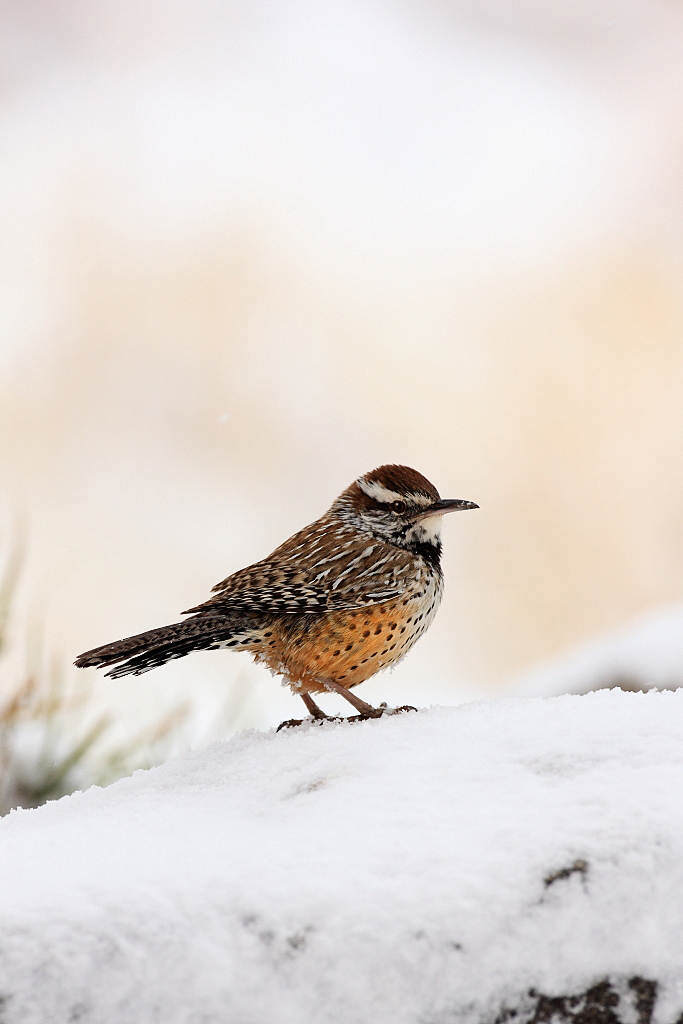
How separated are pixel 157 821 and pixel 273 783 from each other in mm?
271

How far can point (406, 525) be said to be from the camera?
3.26m

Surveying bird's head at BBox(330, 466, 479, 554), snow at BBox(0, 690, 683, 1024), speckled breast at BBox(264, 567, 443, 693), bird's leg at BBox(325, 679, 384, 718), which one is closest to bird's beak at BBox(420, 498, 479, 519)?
bird's head at BBox(330, 466, 479, 554)

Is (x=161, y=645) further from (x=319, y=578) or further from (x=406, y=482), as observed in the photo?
(x=406, y=482)

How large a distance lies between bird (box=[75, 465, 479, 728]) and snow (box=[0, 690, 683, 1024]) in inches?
29.9

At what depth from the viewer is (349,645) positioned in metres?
2.87

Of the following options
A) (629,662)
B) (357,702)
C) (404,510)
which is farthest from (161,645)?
(629,662)

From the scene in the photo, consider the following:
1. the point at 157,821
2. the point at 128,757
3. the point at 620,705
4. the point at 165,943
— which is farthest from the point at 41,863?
the point at 128,757

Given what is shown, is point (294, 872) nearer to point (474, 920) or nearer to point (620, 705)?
point (474, 920)

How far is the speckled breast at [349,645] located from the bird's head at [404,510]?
0.90 feet

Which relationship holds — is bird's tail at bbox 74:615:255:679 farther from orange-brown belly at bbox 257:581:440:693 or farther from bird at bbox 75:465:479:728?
orange-brown belly at bbox 257:581:440:693

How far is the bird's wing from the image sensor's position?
2795 mm

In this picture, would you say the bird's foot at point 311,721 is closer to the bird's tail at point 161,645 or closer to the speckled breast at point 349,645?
the speckled breast at point 349,645

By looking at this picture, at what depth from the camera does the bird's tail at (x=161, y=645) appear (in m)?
2.50

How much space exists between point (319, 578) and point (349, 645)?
0.74 ft
